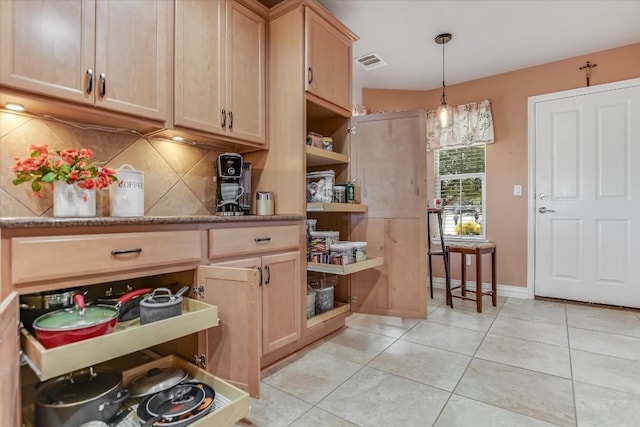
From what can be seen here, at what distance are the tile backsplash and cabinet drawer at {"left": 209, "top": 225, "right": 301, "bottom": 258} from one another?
58 cm

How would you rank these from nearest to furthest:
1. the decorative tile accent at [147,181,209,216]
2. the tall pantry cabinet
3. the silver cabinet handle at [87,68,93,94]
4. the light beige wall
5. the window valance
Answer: the silver cabinet handle at [87,68,93,94] < the decorative tile accent at [147,181,209,216] < the tall pantry cabinet < the light beige wall < the window valance

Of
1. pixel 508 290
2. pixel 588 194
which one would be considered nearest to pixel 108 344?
pixel 508 290

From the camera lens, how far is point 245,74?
209cm

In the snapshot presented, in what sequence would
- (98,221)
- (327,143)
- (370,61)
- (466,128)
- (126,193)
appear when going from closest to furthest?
1. (98,221)
2. (126,193)
3. (327,143)
4. (370,61)
5. (466,128)

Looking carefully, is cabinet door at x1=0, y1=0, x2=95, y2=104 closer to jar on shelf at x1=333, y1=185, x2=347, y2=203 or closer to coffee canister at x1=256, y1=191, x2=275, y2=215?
coffee canister at x1=256, y1=191, x2=275, y2=215

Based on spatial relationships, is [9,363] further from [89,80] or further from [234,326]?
[89,80]

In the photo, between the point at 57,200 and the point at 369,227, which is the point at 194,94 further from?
the point at 369,227

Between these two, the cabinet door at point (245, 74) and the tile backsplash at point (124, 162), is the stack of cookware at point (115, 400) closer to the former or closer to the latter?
the tile backsplash at point (124, 162)

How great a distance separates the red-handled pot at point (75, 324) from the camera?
1.03m

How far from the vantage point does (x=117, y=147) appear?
5.84 feet

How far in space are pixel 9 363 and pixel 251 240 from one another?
3.45 feet

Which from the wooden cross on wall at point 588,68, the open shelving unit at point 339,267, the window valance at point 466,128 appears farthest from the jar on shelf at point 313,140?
the wooden cross on wall at point 588,68

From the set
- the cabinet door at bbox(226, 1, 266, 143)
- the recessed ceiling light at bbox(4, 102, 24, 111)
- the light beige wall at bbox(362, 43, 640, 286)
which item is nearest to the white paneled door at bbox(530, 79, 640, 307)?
the light beige wall at bbox(362, 43, 640, 286)

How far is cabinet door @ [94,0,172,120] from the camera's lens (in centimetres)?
148
